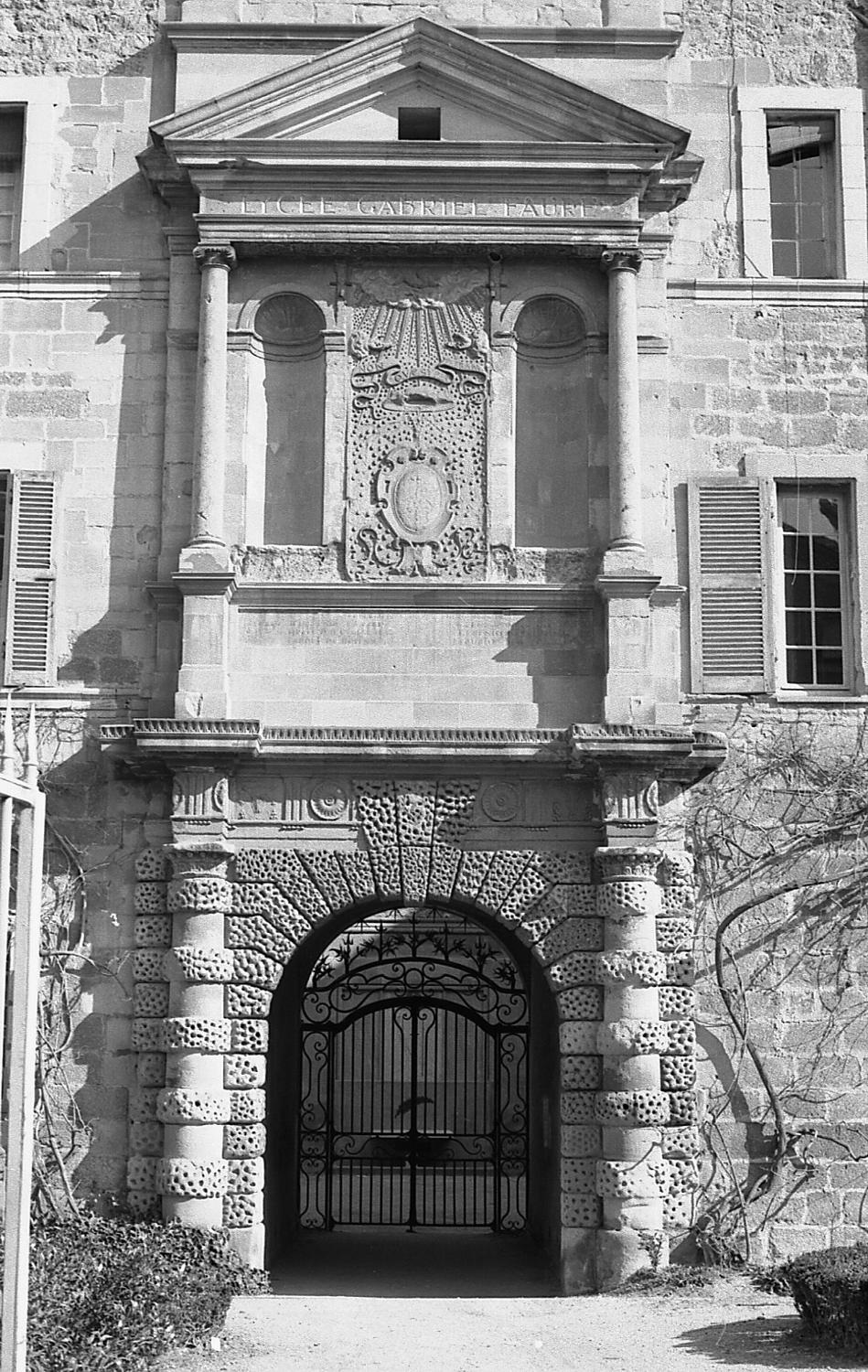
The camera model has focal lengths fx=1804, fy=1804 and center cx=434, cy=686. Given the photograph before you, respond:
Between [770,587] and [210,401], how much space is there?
13.5 feet

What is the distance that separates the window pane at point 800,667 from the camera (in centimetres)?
1278

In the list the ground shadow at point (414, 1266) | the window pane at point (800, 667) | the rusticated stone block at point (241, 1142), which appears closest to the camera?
the rusticated stone block at point (241, 1142)

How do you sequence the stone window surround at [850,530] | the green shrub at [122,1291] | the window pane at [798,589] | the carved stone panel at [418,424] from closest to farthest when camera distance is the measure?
the green shrub at [122,1291]
the carved stone panel at [418,424]
the stone window surround at [850,530]
the window pane at [798,589]

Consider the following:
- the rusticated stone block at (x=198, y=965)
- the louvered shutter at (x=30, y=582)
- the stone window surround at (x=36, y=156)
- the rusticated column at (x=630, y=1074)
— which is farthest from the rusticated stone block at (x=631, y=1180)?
the stone window surround at (x=36, y=156)

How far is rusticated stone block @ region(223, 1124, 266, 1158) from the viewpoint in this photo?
11.6 meters

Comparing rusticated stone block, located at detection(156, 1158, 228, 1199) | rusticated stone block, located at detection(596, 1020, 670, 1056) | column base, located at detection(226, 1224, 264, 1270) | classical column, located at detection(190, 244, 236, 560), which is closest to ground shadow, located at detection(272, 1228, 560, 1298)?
column base, located at detection(226, 1224, 264, 1270)

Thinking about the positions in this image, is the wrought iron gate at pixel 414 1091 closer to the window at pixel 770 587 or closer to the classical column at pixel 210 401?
the window at pixel 770 587

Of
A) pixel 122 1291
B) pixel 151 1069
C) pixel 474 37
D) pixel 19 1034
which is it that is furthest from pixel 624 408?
pixel 19 1034

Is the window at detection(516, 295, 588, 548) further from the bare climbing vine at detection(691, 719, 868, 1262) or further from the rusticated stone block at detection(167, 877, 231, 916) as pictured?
the rusticated stone block at detection(167, 877, 231, 916)

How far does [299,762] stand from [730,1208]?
13.3 feet

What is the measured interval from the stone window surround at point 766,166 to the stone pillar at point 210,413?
3.80m

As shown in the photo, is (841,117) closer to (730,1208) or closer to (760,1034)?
(760,1034)

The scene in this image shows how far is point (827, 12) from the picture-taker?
13508 millimetres

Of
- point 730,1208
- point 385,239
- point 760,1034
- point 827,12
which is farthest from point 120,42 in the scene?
point 730,1208
